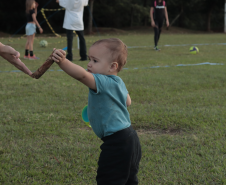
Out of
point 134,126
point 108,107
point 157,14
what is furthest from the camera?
point 157,14

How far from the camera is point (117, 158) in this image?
5.89ft

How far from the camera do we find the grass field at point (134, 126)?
2.31m

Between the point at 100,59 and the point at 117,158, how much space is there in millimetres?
606

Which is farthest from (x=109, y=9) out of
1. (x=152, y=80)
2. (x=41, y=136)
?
(x=41, y=136)

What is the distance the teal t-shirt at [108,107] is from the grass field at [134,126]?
2.06 feet

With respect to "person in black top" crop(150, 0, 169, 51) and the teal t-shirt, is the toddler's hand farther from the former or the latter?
"person in black top" crop(150, 0, 169, 51)

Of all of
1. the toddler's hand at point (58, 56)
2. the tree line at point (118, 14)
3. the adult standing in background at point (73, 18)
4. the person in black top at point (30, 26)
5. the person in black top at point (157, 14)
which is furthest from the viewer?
the tree line at point (118, 14)

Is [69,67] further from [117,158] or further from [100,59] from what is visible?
[117,158]

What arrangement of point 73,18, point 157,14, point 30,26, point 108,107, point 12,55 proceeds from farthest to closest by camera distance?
point 157,14
point 30,26
point 73,18
point 12,55
point 108,107

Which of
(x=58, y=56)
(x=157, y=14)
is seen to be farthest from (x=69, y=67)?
(x=157, y=14)

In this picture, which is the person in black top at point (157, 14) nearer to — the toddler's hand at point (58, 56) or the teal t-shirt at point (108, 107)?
the teal t-shirt at point (108, 107)

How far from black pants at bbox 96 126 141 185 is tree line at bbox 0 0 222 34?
84.3ft

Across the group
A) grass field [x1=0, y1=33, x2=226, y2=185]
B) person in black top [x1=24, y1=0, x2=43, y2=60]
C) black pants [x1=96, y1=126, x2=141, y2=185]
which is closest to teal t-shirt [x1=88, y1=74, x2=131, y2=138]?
black pants [x1=96, y1=126, x2=141, y2=185]

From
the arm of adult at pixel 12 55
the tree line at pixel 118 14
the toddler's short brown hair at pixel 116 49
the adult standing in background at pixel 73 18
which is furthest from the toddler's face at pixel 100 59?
the tree line at pixel 118 14
